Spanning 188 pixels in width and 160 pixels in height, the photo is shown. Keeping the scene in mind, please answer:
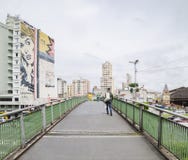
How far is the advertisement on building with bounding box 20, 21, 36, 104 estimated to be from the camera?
77812mm

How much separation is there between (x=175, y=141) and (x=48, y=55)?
9238 centimetres

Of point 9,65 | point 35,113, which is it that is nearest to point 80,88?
point 9,65

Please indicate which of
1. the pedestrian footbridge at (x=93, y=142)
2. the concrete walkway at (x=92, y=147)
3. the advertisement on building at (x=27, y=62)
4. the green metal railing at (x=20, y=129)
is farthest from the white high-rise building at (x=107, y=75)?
the concrete walkway at (x=92, y=147)

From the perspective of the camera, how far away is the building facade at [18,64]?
76.4m

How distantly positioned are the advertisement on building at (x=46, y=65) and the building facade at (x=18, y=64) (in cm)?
318

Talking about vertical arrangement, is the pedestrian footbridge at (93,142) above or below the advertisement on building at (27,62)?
below

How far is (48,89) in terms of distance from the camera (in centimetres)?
9425

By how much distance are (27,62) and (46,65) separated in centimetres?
1343

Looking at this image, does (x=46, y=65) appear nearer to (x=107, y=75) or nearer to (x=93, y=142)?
(x=107, y=75)

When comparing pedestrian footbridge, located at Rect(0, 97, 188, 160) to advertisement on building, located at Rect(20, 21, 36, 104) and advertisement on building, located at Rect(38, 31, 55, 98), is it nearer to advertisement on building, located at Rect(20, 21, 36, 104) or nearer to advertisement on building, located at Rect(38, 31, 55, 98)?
advertisement on building, located at Rect(20, 21, 36, 104)

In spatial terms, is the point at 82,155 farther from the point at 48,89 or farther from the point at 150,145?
the point at 48,89

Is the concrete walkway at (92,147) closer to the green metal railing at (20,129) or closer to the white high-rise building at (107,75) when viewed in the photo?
the green metal railing at (20,129)

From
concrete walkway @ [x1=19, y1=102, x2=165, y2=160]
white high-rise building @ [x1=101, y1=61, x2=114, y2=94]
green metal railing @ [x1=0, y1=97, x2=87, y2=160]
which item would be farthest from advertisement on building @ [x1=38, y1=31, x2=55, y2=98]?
concrete walkway @ [x1=19, y1=102, x2=165, y2=160]

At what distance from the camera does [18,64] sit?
76562 mm
